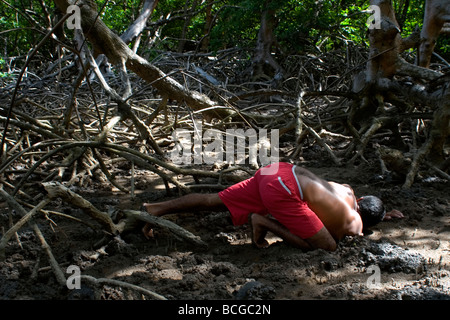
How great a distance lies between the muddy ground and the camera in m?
2.01

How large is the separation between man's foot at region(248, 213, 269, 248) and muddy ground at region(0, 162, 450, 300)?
0.05 metres

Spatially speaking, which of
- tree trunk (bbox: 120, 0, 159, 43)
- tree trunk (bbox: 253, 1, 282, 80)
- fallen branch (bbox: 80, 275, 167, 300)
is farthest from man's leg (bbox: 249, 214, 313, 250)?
tree trunk (bbox: 253, 1, 282, 80)

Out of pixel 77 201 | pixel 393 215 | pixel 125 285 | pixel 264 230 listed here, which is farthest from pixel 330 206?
pixel 77 201

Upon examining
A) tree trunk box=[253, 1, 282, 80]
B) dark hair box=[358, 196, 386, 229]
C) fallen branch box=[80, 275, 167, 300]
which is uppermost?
tree trunk box=[253, 1, 282, 80]

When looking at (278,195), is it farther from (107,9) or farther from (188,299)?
(107,9)

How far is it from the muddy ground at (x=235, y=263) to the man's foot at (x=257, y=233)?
49mm

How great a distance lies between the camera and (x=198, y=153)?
4.70 meters

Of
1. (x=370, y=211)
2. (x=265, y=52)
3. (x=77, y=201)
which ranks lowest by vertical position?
(x=370, y=211)

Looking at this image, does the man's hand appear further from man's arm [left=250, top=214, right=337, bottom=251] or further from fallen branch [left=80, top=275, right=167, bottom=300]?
fallen branch [left=80, top=275, right=167, bottom=300]

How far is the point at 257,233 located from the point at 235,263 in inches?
9.8

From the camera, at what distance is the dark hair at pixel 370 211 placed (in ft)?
8.90

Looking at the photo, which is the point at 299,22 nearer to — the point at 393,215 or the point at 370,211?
the point at 393,215

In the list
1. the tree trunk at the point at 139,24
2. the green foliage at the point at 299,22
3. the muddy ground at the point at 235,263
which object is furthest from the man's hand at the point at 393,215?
the tree trunk at the point at 139,24

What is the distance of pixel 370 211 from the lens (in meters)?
2.71
